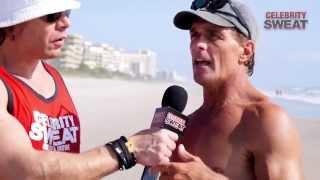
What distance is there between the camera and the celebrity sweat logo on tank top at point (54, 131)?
2.29 meters

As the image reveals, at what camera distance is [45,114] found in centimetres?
235

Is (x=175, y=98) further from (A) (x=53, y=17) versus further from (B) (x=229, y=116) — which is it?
(A) (x=53, y=17)

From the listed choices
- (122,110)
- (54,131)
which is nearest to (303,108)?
(122,110)

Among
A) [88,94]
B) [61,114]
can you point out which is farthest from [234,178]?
[88,94]

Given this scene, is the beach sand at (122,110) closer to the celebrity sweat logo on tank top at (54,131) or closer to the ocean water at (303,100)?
the ocean water at (303,100)

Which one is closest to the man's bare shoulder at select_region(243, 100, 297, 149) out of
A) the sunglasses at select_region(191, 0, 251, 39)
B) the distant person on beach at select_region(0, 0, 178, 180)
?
the sunglasses at select_region(191, 0, 251, 39)

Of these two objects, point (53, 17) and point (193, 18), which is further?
point (193, 18)

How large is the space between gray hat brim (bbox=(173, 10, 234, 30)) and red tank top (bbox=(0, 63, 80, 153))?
48cm

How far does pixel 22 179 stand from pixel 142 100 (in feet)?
41.0

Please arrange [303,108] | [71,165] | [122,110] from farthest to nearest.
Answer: [122,110], [303,108], [71,165]

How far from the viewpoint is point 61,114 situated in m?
2.44

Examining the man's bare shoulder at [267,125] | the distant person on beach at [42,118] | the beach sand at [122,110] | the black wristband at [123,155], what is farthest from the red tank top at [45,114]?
the beach sand at [122,110]

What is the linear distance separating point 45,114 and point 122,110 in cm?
1169

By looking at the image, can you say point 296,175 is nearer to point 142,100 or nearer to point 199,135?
point 199,135
